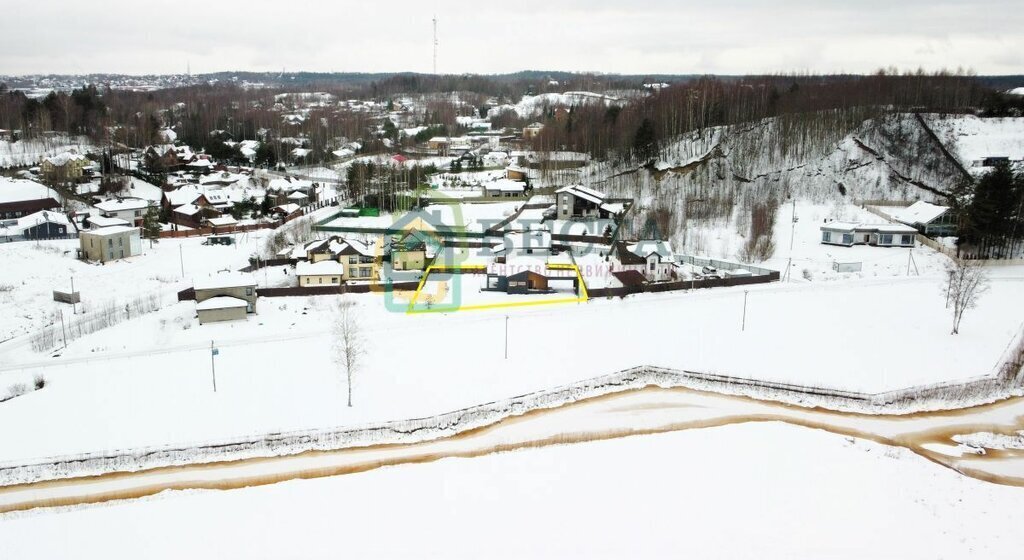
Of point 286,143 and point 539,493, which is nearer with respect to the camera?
point 539,493

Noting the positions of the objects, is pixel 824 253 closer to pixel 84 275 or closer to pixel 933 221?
pixel 933 221

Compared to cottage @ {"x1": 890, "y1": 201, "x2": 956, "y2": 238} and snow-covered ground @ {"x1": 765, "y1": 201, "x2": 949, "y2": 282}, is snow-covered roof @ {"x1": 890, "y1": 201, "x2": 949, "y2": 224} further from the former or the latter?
snow-covered ground @ {"x1": 765, "y1": 201, "x2": 949, "y2": 282}

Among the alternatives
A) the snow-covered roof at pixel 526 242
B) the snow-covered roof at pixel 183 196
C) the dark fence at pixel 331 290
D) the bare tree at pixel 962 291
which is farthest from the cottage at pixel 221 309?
the bare tree at pixel 962 291

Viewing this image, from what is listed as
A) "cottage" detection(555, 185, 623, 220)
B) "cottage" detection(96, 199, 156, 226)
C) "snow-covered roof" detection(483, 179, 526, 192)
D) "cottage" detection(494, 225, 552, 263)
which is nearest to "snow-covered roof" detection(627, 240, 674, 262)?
"cottage" detection(494, 225, 552, 263)

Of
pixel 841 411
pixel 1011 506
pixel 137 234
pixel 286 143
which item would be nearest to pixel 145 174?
pixel 286 143

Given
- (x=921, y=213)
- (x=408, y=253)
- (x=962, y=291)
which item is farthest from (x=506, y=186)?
(x=962, y=291)

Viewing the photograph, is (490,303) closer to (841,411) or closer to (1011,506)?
(841,411)

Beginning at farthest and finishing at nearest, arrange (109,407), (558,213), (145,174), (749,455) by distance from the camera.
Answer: (145,174)
(558,213)
(109,407)
(749,455)
